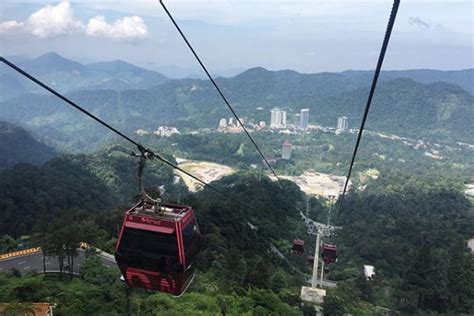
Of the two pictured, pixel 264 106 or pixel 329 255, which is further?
pixel 264 106

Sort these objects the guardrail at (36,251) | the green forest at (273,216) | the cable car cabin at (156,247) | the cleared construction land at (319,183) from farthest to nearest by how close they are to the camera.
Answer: the cleared construction land at (319,183)
the guardrail at (36,251)
the green forest at (273,216)
the cable car cabin at (156,247)

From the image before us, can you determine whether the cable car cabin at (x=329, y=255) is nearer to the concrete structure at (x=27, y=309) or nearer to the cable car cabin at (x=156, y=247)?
the concrete structure at (x=27, y=309)

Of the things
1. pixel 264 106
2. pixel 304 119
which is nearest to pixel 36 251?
pixel 304 119

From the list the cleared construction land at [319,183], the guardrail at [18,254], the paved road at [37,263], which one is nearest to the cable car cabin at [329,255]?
the paved road at [37,263]

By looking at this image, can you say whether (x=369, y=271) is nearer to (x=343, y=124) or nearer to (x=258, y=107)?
(x=343, y=124)

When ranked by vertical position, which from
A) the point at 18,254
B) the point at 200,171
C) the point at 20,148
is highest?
the point at 18,254

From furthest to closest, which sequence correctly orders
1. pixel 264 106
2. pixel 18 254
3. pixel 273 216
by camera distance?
pixel 264 106
pixel 273 216
pixel 18 254
